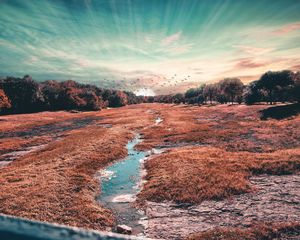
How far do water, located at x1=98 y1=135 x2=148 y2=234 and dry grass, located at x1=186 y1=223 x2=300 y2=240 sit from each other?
4.39m

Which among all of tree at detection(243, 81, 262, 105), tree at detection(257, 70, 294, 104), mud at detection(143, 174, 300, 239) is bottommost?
mud at detection(143, 174, 300, 239)

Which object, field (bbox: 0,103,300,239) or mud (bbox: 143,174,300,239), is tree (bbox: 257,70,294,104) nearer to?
field (bbox: 0,103,300,239)

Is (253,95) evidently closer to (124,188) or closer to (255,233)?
(124,188)

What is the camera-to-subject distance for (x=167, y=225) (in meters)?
18.9

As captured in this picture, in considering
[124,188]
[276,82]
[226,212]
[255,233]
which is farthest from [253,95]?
[255,233]

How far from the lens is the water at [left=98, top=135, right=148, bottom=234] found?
67.3 feet

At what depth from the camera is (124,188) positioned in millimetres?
27406

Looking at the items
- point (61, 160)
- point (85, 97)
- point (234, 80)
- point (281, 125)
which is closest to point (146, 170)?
point (61, 160)

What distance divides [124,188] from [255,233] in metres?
13.9

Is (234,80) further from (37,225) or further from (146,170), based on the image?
(37,225)

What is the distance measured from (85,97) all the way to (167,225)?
609ft

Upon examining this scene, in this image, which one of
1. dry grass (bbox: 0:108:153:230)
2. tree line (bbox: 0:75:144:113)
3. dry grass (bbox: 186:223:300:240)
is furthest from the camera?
tree line (bbox: 0:75:144:113)

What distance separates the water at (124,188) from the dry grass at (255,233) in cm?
439

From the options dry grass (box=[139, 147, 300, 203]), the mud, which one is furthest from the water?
dry grass (box=[139, 147, 300, 203])
